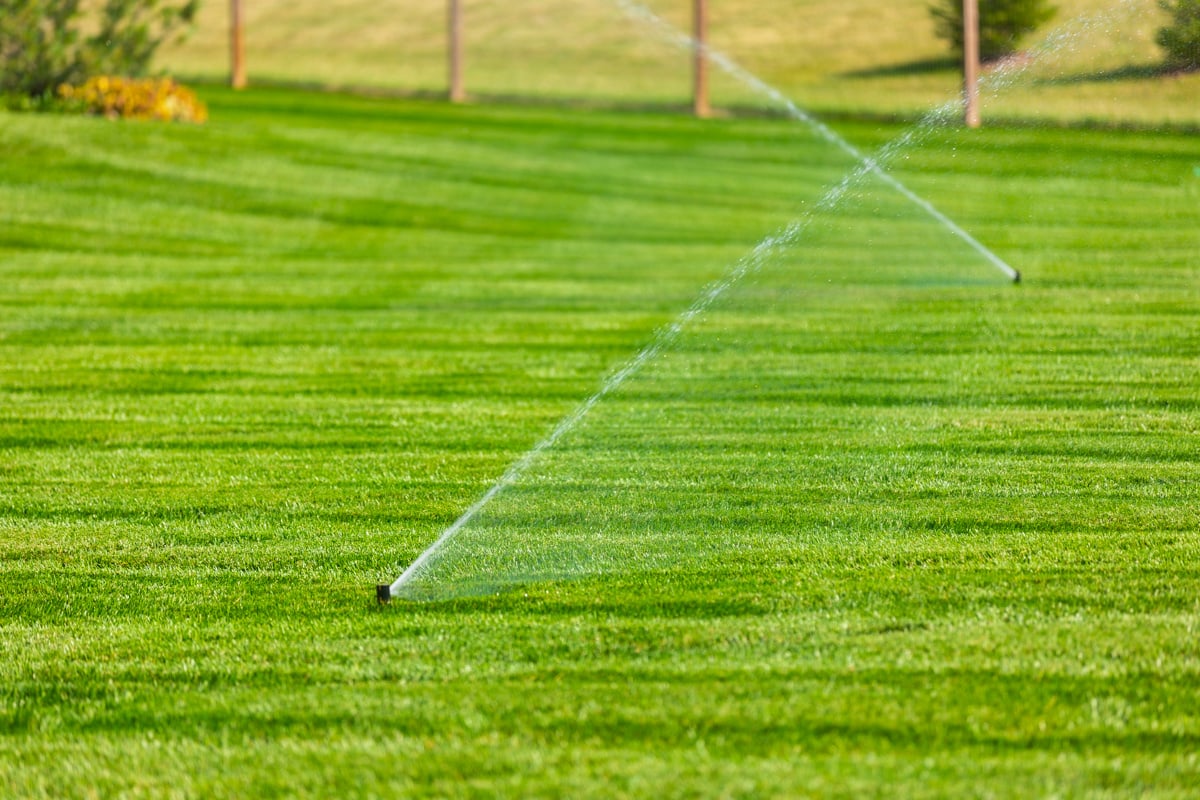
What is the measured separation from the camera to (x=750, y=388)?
7727 mm

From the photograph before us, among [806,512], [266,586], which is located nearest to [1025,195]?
[806,512]

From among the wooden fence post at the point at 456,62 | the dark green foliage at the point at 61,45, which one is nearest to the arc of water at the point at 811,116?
the wooden fence post at the point at 456,62

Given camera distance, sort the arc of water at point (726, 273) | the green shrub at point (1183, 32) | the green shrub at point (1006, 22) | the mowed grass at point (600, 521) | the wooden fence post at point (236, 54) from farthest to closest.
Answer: the wooden fence post at point (236, 54) < the green shrub at point (1006, 22) < the green shrub at point (1183, 32) < the arc of water at point (726, 273) < the mowed grass at point (600, 521)

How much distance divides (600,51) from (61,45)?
12.2 meters

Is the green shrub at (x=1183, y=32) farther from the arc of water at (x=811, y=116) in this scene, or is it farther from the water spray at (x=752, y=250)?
the arc of water at (x=811, y=116)

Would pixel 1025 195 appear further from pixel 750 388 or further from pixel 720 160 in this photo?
pixel 750 388

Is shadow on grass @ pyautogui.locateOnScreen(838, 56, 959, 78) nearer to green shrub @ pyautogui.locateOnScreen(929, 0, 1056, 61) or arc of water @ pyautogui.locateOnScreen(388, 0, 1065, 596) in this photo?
green shrub @ pyautogui.locateOnScreen(929, 0, 1056, 61)

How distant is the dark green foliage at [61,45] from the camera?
58.3ft

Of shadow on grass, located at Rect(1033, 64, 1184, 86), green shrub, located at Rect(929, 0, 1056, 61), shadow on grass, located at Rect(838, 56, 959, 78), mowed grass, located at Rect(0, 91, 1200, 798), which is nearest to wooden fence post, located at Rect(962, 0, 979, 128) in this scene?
green shrub, located at Rect(929, 0, 1056, 61)

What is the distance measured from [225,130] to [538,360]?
35.9ft

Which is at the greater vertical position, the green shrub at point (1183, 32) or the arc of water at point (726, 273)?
the green shrub at point (1183, 32)

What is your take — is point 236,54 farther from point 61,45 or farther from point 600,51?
point 61,45

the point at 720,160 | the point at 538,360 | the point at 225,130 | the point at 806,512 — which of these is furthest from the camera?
the point at 720,160

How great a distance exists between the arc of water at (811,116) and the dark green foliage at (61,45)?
790 centimetres
